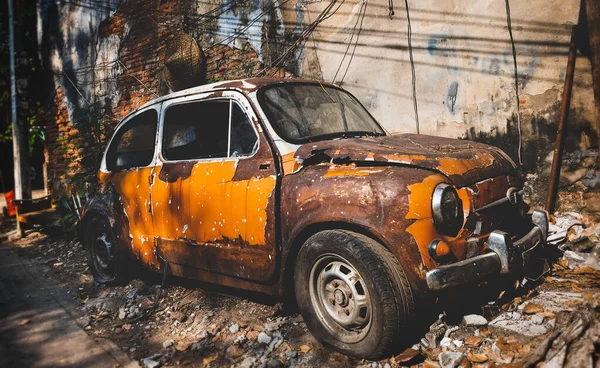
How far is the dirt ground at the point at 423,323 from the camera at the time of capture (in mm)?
2383

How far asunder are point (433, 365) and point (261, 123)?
1.94 m

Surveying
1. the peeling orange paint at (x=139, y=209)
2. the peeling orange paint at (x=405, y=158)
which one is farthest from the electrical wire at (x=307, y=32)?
the peeling orange paint at (x=405, y=158)

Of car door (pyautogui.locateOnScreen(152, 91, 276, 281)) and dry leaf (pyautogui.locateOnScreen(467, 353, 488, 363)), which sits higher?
car door (pyautogui.locateOnScreen(152, 91, 276, 281))

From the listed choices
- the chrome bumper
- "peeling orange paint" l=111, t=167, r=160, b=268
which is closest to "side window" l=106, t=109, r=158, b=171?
"peeling orange paint" l=111, t=167, r=160, b=268

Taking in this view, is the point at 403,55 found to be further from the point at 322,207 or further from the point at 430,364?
the point at 430,364

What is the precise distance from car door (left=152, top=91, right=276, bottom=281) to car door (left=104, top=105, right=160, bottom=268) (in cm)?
16

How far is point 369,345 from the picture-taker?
245 cm

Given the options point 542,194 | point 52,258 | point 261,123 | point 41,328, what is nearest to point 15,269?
point 52,258

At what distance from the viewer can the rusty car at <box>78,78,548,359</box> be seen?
2320 mm

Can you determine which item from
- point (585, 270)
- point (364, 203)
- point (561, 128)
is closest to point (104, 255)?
point (364, 203)

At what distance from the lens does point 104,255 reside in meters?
4.50

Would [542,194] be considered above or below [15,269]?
above

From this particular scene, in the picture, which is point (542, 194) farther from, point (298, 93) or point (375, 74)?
point (298, 93)

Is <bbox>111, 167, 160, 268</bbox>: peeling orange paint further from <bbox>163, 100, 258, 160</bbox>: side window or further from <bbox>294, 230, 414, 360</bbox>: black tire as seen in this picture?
<bbox>294, 230, 414, 360</bbox>: black tire
